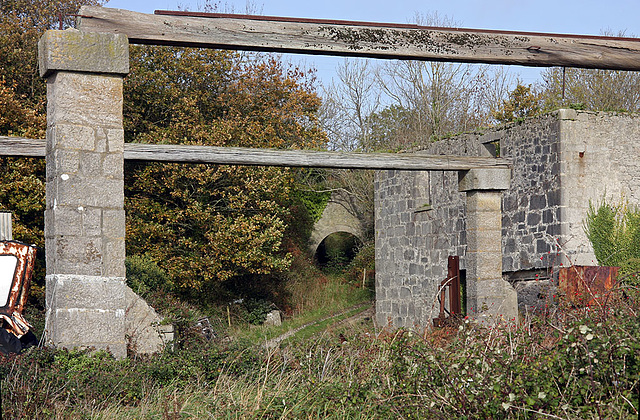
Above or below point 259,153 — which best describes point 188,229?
below

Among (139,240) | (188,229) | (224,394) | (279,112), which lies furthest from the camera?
A: (279,112)

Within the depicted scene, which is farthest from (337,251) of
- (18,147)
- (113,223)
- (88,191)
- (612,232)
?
(88,191)

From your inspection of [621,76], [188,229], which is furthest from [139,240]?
[621,76]

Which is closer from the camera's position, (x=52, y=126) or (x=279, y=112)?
(x=52, y=126)

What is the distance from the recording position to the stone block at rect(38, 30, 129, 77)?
5.78m

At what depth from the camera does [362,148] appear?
23.9 metres

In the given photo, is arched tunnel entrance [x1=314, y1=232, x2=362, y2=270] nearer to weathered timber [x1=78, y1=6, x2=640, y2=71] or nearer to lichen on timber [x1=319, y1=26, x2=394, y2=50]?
weathered timber [x1=78, y1=6, x2=640, y2=71]

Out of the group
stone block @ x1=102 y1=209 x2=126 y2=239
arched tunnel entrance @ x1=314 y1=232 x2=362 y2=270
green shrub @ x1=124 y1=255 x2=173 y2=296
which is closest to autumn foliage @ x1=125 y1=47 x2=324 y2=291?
green shrub @ x1=124 y1=255 x2=173 y2=296

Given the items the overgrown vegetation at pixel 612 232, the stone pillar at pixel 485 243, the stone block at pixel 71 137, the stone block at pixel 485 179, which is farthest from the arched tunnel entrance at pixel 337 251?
the stone block at pixel 71 137

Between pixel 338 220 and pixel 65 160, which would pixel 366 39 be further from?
pixel 338 220

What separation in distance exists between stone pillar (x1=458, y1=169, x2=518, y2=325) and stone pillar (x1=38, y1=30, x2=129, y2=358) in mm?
4397

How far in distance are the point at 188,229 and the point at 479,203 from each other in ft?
34.1

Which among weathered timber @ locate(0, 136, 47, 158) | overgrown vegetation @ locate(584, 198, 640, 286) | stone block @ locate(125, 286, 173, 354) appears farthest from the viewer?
overgrown vegetation @ locate(584, 198, 640, 286)

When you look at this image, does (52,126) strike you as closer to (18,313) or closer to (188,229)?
(18,313)
